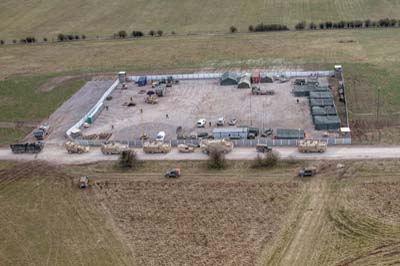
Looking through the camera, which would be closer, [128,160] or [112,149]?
[128,160]

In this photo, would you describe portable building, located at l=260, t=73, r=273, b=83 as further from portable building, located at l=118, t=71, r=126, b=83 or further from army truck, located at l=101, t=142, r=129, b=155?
army truck, located at l=101, t=142, r=129, b=155

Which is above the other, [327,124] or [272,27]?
[272,27]

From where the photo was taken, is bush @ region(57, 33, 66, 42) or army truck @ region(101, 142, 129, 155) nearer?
army truck @ region(101, 142, 129, 155)

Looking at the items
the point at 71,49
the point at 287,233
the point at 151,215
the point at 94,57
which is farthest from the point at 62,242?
the point at 71,49

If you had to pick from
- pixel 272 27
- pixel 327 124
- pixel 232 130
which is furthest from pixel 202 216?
pixel 272 27

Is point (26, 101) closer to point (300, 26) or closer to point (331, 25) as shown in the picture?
point (300, 26)

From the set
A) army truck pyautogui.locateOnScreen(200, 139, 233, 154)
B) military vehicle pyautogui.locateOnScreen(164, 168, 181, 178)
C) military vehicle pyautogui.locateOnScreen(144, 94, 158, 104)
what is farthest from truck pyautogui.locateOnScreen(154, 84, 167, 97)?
military vehicle pyautogui.locateOnScreen(164, 168, 181, 178)
